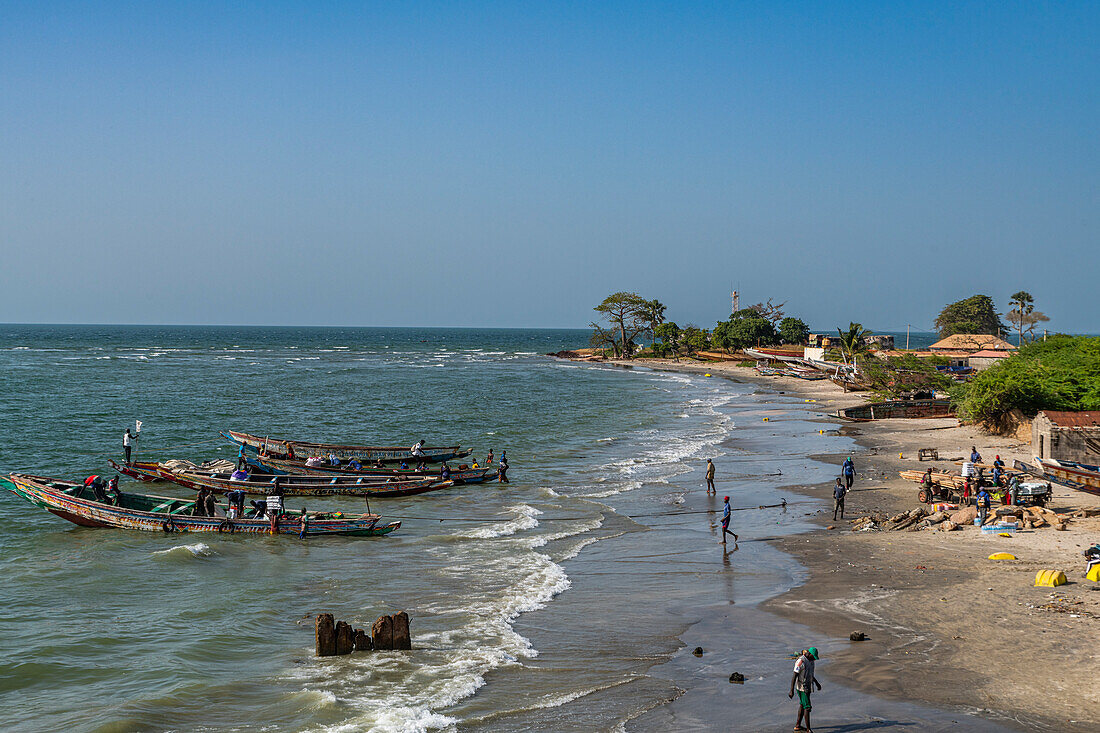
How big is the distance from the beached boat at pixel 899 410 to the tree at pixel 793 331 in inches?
3510

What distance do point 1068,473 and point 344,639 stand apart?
2653cm

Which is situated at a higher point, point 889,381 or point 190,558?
point 889,381

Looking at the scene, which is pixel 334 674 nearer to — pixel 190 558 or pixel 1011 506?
pixel 190 558

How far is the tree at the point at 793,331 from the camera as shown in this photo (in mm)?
150250

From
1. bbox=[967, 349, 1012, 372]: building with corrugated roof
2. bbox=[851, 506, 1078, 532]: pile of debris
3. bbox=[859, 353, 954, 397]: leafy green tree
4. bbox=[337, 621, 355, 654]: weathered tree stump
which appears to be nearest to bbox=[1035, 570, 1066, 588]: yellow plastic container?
bbox=[851, 506, 1078, 532]: pile of debris

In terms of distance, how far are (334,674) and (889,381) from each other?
6485cm

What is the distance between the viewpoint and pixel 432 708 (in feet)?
49.0

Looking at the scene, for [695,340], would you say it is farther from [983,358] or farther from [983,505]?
[983,505]

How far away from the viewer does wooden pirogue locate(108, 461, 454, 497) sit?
3612cm

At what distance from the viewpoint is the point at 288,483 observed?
36.8 metres

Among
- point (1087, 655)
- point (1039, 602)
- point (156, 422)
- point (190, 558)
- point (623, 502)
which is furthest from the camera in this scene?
point (156, 422)

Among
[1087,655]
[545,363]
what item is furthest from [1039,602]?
[545,363]

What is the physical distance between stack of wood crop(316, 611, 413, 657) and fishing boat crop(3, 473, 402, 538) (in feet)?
36.4

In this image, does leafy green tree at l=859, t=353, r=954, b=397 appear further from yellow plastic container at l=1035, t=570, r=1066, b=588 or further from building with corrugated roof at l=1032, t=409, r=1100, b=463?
yellow plastic container at l=1035, t=570, r=1066, b=588
